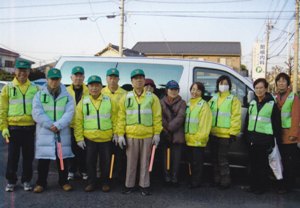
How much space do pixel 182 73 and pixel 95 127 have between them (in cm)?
186

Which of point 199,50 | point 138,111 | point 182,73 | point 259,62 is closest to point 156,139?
point 138,111

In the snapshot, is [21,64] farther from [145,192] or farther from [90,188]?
[145,192]

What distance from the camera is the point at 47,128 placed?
464cm

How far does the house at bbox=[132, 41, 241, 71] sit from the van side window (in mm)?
45062

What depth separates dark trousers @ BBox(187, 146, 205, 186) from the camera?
5.05m

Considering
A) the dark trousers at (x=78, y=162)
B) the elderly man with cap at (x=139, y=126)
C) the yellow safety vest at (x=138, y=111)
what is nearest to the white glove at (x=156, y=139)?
the elderly man with cap at (x=139, y=126)

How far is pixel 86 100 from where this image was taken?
15.8 ft

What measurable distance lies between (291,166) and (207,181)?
53.9 inches

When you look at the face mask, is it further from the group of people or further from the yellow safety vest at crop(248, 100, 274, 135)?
the yellow safety vest at crop(248, 100, 274, 135)

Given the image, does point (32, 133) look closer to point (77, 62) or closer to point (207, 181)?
point (77, 62)

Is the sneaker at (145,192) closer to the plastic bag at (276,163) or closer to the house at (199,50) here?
the plastic bag at (276,163)

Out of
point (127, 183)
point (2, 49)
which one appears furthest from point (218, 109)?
point (2, 49)

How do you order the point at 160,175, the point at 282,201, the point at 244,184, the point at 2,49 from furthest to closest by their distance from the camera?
the point at 2,49, the point at 160,175, the point at 244,184, the point at 282,201

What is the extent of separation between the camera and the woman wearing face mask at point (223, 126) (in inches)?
194
